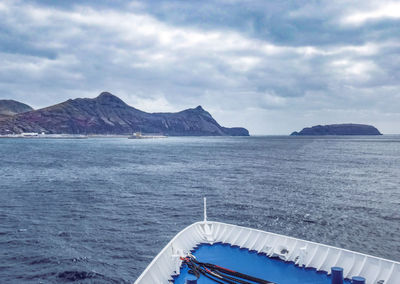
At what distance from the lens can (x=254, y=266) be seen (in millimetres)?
11203

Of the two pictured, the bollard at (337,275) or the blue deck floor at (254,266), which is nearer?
the bollard at (337,275)

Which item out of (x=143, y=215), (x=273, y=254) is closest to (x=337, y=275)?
(x=273, y=254)

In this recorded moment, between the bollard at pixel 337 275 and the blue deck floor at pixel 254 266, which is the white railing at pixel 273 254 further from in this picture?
the bollard at pixel 337 275

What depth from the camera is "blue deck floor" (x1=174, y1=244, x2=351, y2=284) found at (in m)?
10.2

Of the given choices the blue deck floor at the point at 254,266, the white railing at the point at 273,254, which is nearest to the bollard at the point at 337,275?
the blue deck floor at the point at 254,266

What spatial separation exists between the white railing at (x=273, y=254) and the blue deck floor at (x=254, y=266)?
333 millimetres

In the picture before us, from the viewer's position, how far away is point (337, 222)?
33.0m

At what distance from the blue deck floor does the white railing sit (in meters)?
0.33

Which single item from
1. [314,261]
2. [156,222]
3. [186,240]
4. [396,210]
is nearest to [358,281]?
[314,261]

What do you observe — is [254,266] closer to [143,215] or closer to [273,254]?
[273,254]

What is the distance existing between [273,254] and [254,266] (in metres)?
1.25

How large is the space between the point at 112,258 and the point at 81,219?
11759 mm

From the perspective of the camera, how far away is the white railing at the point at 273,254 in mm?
10023

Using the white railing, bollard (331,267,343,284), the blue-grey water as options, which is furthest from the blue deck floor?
the blue-grey water
